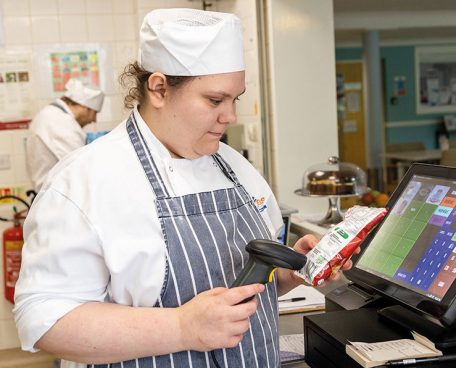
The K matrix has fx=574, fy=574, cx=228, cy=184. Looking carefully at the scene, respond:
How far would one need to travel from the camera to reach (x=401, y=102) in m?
10.3

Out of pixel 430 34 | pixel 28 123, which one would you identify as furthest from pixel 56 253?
pixel 430 34

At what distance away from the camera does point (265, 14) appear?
2859mm

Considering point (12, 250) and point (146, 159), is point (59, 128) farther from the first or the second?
point (146, 159)

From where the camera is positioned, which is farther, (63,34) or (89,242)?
(63,34)

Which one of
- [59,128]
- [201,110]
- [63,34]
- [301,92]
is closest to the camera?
[201,110]

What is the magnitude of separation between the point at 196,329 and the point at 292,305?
0.96 m

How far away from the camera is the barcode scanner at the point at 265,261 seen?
949 millimetres

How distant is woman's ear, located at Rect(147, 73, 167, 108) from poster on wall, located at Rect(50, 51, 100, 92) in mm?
2976

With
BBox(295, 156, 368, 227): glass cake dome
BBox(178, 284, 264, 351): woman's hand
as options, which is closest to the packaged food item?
BBox(178, 284, 264, 351): woman's hand

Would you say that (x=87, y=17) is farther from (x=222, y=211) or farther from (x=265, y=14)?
(x=222, y=211)

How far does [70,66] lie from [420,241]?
3258mm

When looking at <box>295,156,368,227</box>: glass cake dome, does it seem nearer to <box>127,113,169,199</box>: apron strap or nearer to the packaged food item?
the packaged food item

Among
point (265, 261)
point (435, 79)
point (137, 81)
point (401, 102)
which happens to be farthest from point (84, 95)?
point (435, 79)

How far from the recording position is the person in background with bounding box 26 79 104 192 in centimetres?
351
